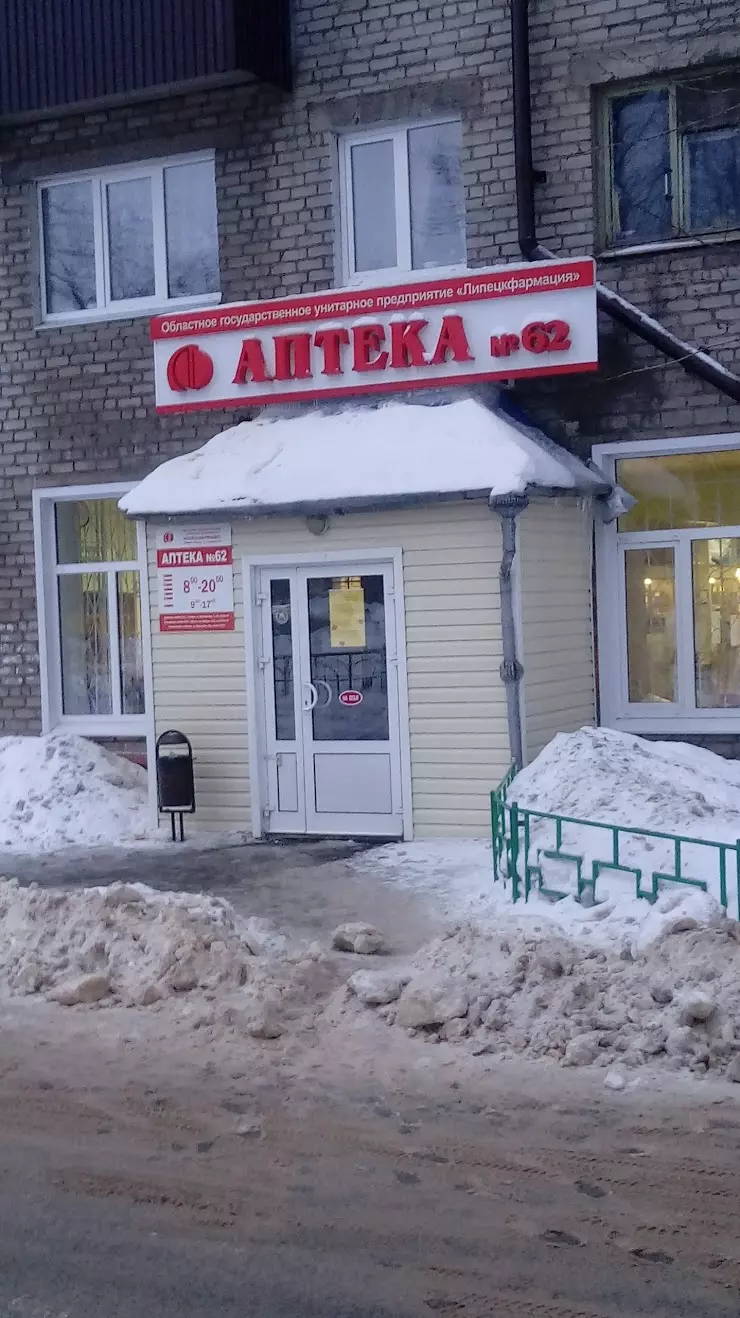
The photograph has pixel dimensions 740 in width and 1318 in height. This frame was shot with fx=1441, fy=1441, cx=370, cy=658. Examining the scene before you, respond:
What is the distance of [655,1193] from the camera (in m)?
4.58

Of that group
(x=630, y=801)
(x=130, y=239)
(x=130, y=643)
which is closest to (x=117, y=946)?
(x=630, y=801)

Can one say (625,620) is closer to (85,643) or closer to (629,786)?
(629,786)

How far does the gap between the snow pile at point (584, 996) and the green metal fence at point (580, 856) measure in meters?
0.31

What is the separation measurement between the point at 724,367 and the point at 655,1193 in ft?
23.6

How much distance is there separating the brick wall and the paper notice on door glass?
2.10 metres

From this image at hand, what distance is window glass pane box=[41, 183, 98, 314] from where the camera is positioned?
42.5ft

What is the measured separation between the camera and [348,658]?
34.4 feet

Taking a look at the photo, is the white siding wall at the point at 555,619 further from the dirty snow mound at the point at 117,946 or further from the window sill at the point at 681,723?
the dirty snow mound at the point at 117,946

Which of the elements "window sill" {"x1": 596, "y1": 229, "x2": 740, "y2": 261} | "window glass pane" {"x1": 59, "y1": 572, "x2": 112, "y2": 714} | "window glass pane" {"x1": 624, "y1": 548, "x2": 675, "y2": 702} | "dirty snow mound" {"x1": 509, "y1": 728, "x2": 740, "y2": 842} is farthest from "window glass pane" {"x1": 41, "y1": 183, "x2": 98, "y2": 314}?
"dirty snow mound" {"x1": 509, "y1": 728, "x2": 740, "y2": 842}

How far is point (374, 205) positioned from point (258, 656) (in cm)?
397

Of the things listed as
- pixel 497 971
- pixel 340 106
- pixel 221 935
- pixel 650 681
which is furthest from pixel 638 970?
pixel 340 106

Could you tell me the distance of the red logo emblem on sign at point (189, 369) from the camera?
449 inches

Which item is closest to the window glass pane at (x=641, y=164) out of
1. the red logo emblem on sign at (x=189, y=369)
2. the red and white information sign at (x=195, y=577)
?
the red logo emblem on sign at (x=189, y=369)

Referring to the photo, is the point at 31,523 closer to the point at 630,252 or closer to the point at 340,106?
the point at 340,106
